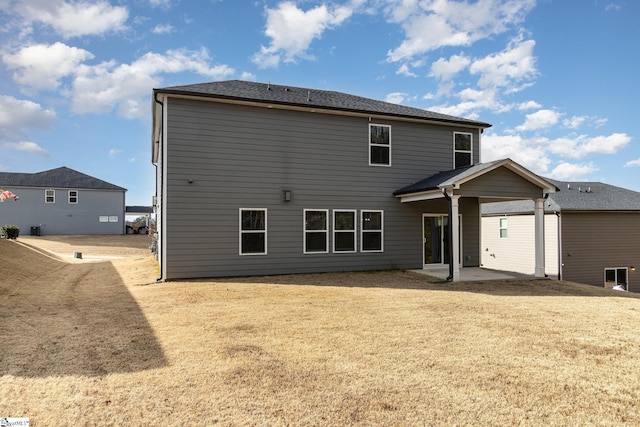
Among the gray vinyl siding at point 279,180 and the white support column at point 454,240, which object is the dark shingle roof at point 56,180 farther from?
the white support column at point 454,240

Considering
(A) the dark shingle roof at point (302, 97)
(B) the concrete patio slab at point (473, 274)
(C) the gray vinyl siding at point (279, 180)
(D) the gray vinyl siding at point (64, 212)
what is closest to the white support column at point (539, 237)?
(B) the concrete patio slab at point (473, 274)

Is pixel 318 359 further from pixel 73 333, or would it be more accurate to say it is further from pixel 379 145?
pixel 379 145

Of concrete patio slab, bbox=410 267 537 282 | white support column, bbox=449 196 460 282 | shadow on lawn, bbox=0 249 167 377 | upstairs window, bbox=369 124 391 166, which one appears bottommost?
concrete patio slab, bbox=410 267 537 282

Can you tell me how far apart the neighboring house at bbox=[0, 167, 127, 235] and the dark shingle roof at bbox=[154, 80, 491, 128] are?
25740mm

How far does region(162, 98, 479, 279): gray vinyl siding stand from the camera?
10.6 m

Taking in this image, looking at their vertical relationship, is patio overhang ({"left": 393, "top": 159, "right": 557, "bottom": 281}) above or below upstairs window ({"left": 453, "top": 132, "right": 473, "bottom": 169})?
below

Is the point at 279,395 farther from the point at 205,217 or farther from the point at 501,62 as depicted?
the point at 501,62

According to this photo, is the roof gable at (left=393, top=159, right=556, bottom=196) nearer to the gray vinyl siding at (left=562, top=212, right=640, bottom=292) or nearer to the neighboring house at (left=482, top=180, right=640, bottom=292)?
the neighboring house at (left=482, top=180, right=640, bottom=292)

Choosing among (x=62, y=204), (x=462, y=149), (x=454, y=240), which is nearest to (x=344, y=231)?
(x=454, y=240)

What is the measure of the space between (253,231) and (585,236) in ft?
46.5

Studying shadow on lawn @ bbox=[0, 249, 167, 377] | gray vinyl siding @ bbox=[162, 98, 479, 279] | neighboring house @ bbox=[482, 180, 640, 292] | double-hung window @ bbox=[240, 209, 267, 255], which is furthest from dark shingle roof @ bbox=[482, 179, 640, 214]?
shadow on lawn @ bbox=[0, 249, 167, 377]

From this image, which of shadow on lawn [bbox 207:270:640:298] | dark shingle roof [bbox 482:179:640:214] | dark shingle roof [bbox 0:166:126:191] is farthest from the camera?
dark shingle roof [bbox 0:166:126:191]

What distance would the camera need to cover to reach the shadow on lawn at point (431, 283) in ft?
31.0

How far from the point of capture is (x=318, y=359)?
4230mm
